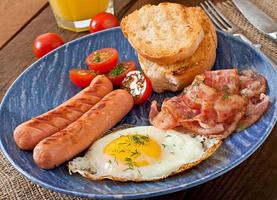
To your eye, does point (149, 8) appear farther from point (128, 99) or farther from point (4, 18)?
point (4, 18)

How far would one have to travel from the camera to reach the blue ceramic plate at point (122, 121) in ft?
6.40

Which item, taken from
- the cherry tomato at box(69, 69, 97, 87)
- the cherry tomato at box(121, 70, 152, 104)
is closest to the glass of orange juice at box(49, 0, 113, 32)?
the cherry tomato at box(69, 69, 97, 87)

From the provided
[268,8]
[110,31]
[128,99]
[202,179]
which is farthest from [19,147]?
[268,8]

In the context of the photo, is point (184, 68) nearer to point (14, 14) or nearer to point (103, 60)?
Answer: point (103, 60)

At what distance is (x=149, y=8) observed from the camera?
9.14ft

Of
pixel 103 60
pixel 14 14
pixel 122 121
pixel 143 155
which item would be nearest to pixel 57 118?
pixel 122 121

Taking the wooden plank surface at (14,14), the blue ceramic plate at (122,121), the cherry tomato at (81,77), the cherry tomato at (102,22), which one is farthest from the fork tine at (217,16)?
the wooden plank surface at (14,14)

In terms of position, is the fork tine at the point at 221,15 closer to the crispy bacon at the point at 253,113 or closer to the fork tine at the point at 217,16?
the fork tine at the point at 217,16

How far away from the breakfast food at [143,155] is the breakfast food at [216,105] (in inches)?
2.0

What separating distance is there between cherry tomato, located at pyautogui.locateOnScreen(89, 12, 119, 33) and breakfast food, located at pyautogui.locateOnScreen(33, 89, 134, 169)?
920 mm

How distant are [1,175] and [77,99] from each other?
0.44m

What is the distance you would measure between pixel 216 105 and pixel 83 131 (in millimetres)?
521

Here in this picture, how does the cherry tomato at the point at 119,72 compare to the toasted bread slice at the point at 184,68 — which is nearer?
the toasted bread slice at the point at 184,68

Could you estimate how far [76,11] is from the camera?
3.41 meters
